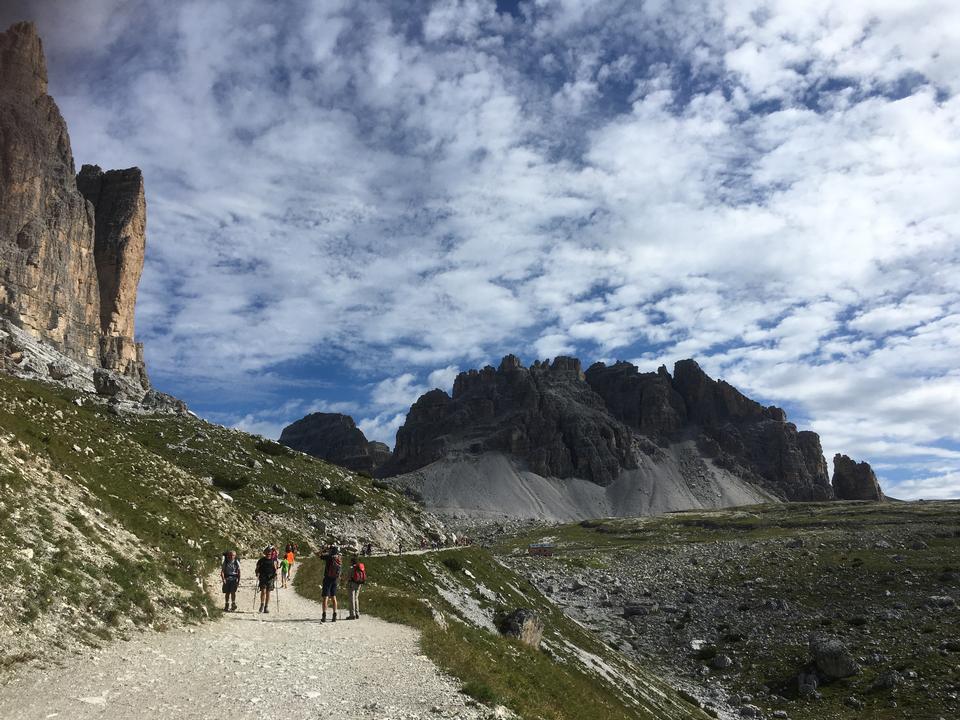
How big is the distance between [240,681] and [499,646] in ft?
47.7

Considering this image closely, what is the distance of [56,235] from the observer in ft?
482

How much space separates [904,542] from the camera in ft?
319

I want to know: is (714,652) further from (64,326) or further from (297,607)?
(64,326)

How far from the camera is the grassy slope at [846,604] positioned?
43.0 metres

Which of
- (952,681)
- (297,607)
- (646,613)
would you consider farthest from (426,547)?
(952,681)

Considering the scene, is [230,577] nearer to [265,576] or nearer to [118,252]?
[265,576]

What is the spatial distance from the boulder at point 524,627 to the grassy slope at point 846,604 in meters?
20.7

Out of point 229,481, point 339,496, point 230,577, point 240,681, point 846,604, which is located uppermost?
point 229,481

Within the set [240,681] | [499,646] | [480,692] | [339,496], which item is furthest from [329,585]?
[339,496]

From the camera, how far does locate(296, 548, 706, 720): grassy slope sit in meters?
19.8

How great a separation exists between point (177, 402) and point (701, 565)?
8471 centimetres

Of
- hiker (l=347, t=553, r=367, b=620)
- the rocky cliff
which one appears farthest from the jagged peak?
hiker (l=347, t=553, r=367, b=620)

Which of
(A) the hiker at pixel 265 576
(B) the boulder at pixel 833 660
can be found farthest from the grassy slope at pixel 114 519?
(B) the boulder at pixel 833 660

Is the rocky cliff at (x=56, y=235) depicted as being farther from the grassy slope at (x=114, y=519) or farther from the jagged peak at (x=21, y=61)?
the grassy slope at (x=114, y=519)
